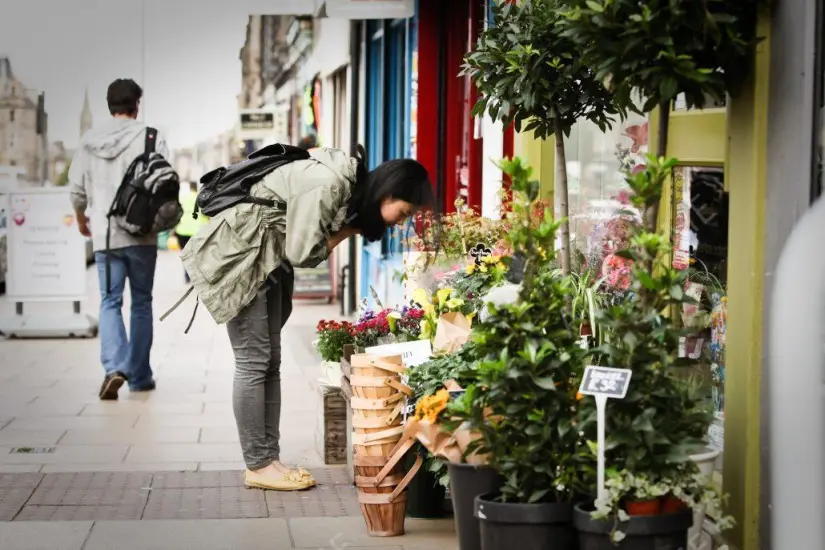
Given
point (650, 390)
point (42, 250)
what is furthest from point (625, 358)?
point (42, 250)

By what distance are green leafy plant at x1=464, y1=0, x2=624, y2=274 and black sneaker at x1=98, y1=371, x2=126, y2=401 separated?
4.39 meters

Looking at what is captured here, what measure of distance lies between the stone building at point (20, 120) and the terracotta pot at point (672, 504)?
23.3 meters

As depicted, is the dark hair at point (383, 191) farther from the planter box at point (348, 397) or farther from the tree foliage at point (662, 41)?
the tree foliage at point (662, 41)

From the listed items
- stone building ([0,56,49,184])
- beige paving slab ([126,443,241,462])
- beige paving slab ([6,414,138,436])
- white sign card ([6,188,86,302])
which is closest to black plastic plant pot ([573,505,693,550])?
beige paving slab ([126,443,241,462])

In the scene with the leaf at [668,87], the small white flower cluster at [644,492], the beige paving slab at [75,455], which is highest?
the leaf at [668,87]

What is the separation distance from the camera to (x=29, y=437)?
26.9 feet

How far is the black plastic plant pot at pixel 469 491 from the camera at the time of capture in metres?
4.70

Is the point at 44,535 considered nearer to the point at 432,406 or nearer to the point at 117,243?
the point at 432,406

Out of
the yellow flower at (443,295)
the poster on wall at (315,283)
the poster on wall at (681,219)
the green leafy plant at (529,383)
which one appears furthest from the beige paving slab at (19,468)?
the poster on wall at (315,283)

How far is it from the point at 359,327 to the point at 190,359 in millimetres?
5149

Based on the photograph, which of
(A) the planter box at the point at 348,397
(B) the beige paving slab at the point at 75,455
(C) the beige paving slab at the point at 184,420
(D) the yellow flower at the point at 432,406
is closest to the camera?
(D) the yellow flower at the point at 432,406

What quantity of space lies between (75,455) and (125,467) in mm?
466

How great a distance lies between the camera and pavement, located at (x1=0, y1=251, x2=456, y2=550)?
5934mm

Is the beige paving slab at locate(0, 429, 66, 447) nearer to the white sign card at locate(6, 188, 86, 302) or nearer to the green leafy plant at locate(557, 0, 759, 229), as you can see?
the green leafy plant at locate(557, 0, 759, 229)
